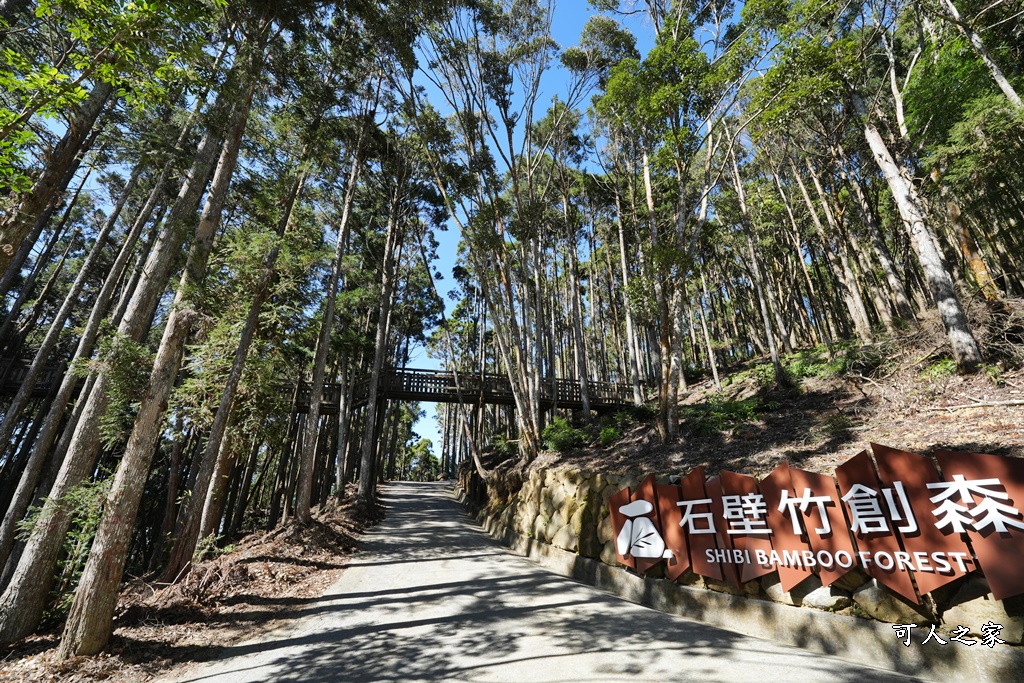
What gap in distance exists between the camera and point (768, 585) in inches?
159

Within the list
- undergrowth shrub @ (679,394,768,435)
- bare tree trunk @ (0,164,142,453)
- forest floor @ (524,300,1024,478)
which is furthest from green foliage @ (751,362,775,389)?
bare tree trunk @ (0,164,142,453)

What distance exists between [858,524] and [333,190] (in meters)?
13.4

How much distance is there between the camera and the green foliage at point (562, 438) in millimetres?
9375

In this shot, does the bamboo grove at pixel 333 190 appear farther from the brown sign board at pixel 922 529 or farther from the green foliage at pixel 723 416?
the brown sign board at pixel 922 529

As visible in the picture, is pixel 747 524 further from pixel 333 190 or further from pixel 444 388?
pixel 333 190

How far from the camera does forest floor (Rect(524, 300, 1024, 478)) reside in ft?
15.3

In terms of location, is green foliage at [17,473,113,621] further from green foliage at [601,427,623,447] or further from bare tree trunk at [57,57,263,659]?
green foliage at [601,427,623,447]

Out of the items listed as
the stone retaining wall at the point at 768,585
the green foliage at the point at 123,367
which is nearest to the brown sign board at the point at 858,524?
the stone retaining wall at the point at 768,585

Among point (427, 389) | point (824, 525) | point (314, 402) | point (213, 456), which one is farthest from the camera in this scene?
point (427, 389)

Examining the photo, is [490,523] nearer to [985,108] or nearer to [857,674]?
[857,674]

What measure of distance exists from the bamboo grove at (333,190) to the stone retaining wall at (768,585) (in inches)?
88.7

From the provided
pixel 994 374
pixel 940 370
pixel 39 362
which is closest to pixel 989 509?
pixel 994 374

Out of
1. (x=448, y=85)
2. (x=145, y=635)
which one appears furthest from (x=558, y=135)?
(x=145, y=635)

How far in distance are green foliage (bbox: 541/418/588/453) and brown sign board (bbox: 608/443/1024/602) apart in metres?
4.27
